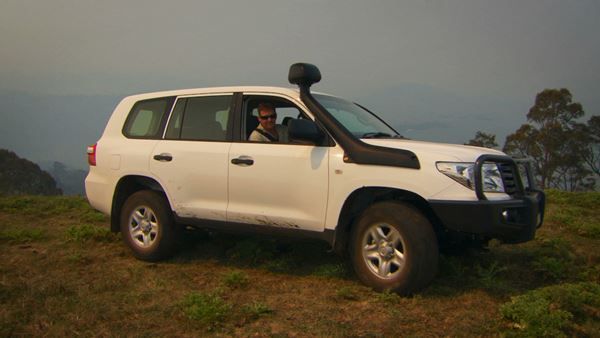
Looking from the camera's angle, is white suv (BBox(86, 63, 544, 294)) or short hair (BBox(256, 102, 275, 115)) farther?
short hair (BBox(256, 102, 275, 115))

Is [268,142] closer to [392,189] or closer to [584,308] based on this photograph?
[392,189]

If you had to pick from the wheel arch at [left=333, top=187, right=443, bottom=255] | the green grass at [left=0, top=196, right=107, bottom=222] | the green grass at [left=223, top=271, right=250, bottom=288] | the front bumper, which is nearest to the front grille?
the front bumper

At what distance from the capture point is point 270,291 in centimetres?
456

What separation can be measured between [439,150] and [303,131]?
118cm

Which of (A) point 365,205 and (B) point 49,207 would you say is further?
(B) point 49,207

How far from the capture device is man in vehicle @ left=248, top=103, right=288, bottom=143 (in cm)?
508

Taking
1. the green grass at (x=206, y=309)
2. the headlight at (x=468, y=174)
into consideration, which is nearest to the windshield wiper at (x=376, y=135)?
the headlight at (x=468, y=174)

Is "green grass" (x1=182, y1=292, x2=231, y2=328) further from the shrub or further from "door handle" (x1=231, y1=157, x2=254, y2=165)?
the shrub

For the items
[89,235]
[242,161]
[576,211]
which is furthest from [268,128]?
[576,211]

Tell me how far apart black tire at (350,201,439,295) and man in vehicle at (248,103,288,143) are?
1.26 meters

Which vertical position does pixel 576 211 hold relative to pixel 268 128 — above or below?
below

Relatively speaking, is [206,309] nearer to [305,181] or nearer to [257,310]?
[257,310]

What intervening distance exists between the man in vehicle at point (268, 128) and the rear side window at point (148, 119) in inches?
49.9

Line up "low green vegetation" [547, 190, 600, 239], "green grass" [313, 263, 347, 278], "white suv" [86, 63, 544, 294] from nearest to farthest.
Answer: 1. "white suv" [86, 63, 544, 294]
2. "green grass" [313, 263, 347, 278]
3. "low green vegetation" [547, 190, 600, 239]
